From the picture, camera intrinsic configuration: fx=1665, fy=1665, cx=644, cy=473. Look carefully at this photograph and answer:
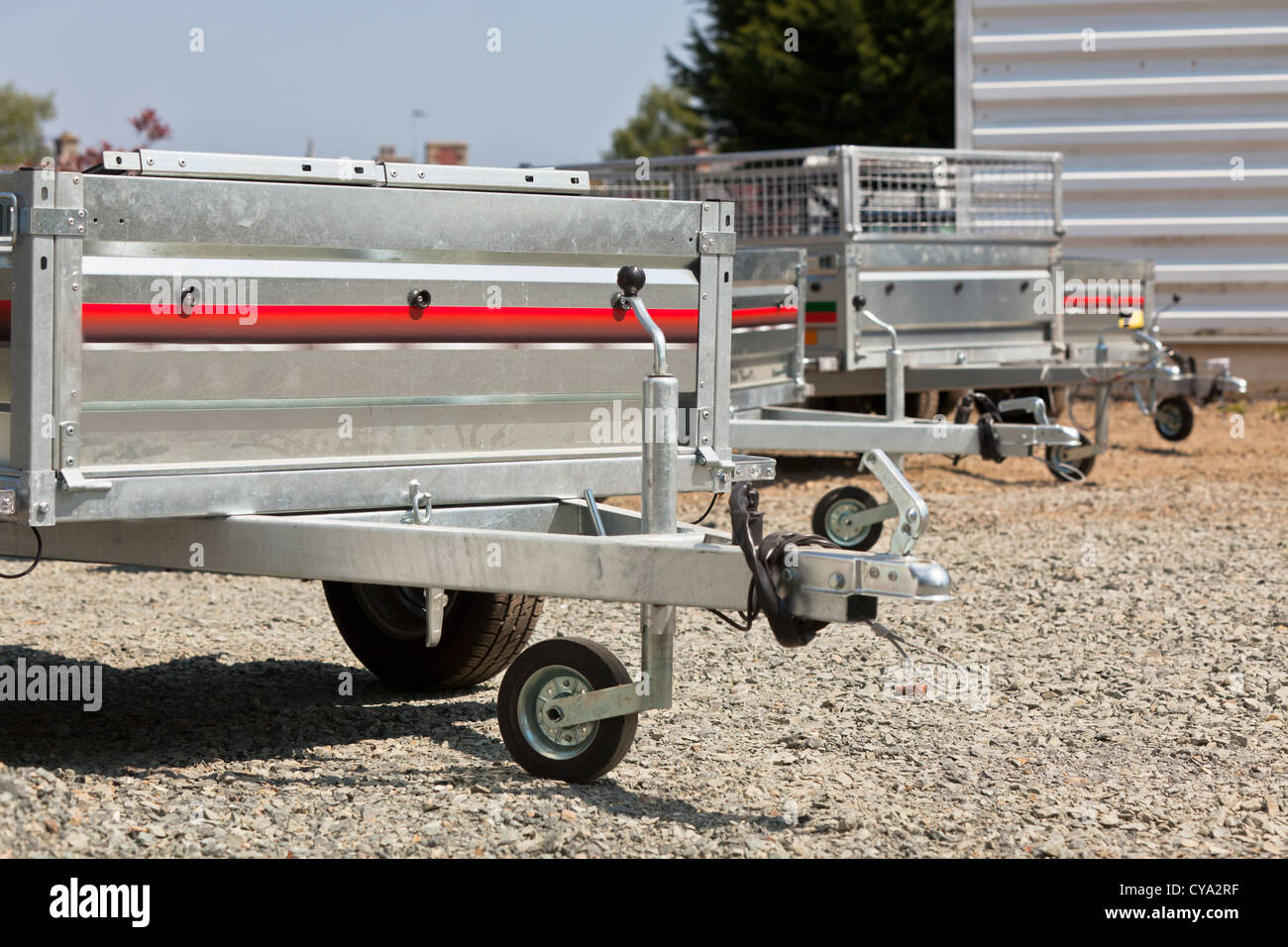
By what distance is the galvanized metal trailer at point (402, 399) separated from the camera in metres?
3.65

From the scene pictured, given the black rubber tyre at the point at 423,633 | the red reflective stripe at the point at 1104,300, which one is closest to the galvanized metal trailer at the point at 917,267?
the red reflective stripe at the point at 1104,300

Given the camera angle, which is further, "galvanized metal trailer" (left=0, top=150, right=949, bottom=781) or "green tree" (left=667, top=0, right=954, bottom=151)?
"green tree" (left=667, top=0, right=954, bottom=151)

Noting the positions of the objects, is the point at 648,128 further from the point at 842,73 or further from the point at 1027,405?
A: the point at 1027,405

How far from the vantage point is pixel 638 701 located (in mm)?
3812

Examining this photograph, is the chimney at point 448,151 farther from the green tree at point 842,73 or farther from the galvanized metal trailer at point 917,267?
the galvanized metal trailer at point 917,267

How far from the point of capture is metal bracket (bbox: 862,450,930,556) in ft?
11.6

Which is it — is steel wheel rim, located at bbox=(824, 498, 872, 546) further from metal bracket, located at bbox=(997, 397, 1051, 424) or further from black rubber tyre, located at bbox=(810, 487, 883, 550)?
metal bracket, located at bbox=(997, 397, 1051, 424)

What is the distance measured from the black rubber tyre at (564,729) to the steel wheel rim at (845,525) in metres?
3.63

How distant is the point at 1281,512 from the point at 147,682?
6.32 meters

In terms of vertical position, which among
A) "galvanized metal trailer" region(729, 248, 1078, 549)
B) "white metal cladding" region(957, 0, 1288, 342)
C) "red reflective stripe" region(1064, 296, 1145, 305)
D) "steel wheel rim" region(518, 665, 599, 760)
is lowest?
"steel wheel rim" region(518, 665, 599, 760)

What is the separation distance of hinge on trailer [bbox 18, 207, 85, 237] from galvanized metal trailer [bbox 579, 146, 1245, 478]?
5.90 metres

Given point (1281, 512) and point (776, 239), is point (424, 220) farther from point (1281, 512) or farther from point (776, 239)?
point (1281, 512)

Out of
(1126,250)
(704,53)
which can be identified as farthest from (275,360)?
(704,53)

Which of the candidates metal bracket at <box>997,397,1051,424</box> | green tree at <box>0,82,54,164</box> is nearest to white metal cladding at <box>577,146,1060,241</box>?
metal bracket at <box>997,397,1051,424</box>
